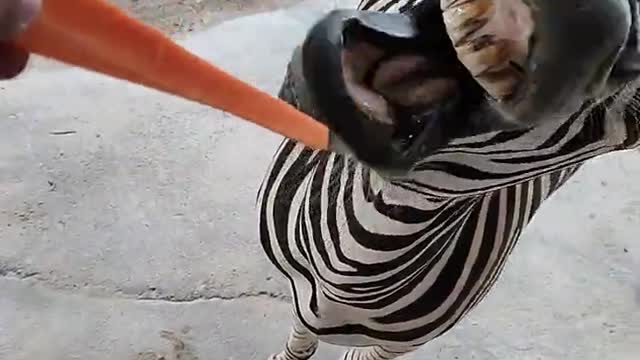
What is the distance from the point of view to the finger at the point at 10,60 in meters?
0.40

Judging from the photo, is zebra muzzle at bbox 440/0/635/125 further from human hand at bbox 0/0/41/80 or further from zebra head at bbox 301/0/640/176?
human hand at bbox 0/0/41/80

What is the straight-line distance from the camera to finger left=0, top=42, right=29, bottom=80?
15.6 inches

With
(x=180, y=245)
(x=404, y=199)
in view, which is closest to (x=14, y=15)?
(x=404, y=199)

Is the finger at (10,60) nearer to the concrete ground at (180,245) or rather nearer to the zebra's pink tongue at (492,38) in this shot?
the zebra's pink tongue at (492,38)

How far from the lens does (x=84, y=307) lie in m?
1.36

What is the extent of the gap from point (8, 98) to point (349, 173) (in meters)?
0.86

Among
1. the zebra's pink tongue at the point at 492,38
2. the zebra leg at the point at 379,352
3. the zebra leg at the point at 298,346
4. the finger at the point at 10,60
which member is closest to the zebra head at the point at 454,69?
the zebra's pink tongue at the point at 492,38

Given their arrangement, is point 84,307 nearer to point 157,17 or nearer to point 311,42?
point 157,17

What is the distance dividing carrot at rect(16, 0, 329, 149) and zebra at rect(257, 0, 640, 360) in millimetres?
54

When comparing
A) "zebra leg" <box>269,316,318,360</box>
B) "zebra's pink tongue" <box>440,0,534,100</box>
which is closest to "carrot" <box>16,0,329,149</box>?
"zebra's pink tongue" <box>440,0,534,100</box>

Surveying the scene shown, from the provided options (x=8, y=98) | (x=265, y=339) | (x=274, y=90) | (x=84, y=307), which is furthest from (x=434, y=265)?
(x=8, y=98)

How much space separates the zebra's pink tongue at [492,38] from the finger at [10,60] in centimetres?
24

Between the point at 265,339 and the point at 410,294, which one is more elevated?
the point at 410,294

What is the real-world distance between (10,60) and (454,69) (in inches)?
10.4
